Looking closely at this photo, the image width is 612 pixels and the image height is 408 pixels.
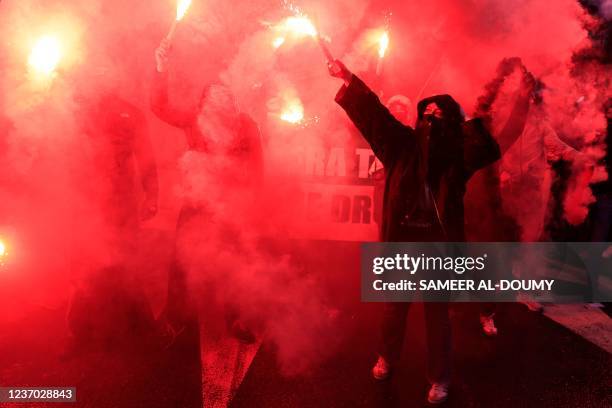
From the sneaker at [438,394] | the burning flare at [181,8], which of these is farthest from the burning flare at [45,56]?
the sneaker at [438,394]

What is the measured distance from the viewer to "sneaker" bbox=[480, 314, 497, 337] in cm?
369

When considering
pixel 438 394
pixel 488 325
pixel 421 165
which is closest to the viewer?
pixel 438 394

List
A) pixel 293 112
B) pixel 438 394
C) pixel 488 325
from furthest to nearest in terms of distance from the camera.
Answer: pixel 293 112
pixel 488 325
pixel 438 394

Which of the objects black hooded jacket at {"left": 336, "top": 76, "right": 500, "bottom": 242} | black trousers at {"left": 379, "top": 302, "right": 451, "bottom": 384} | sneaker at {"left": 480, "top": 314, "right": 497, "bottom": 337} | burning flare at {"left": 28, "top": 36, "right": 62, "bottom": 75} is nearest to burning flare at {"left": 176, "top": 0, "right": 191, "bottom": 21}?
black hooded jacket at {"left": 336, "top": 76, "right": 500, "bottom": 242}

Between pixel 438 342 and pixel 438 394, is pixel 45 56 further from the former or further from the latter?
pixel 438 394

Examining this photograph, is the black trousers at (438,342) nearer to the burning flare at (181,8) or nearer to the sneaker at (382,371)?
the sneaker at (382,371)

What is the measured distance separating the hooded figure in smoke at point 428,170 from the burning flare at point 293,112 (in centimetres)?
280

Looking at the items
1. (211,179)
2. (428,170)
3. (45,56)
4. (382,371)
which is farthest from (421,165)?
(45,56)

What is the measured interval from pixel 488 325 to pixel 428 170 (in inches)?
78.6

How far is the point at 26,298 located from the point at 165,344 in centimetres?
184

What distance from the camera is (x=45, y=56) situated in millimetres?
3674

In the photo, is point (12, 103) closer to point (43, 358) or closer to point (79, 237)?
point (79, 237)

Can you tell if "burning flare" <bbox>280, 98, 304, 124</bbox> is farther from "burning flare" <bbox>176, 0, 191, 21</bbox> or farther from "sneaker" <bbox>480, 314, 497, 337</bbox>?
"sneaker" <bbox>480, 314, 497, 337</bbox>

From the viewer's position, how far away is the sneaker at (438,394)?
2.69 metres
